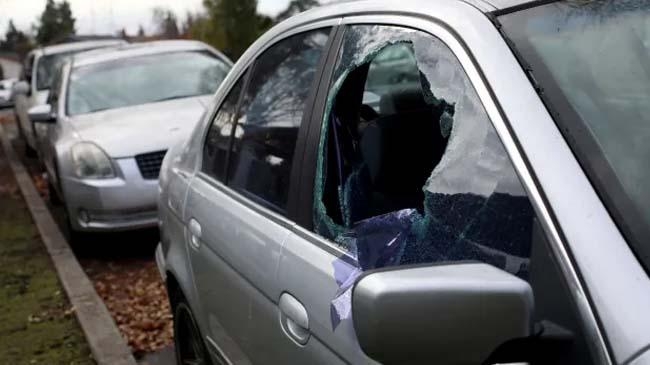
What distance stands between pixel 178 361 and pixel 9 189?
819cm

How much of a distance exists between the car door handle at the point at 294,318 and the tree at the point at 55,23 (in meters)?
19.2

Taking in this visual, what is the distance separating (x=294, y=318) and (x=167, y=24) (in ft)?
71.2

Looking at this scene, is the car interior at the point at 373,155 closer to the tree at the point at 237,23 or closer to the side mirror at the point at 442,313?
the side mirror at the point at 442,313

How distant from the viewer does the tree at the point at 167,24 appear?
21719 mm

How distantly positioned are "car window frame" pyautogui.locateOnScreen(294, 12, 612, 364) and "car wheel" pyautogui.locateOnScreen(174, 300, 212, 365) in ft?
4.14

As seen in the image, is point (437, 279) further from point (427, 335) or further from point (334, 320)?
point (334, 320)

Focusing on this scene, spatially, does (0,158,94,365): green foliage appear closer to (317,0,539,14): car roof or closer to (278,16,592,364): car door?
(278,16,592,364): car door


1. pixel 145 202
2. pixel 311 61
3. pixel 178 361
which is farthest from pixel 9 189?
pixel 311 61

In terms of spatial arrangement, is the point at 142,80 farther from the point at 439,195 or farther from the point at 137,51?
the point at 439,195

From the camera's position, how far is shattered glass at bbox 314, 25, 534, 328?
1.69 meters

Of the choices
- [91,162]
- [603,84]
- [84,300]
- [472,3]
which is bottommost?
[84,300]

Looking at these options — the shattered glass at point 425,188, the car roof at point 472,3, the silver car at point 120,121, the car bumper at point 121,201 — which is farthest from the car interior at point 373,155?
the car bumper at point 121,201

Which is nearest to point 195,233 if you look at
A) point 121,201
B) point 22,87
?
point 121,201

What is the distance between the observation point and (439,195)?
191 cm
